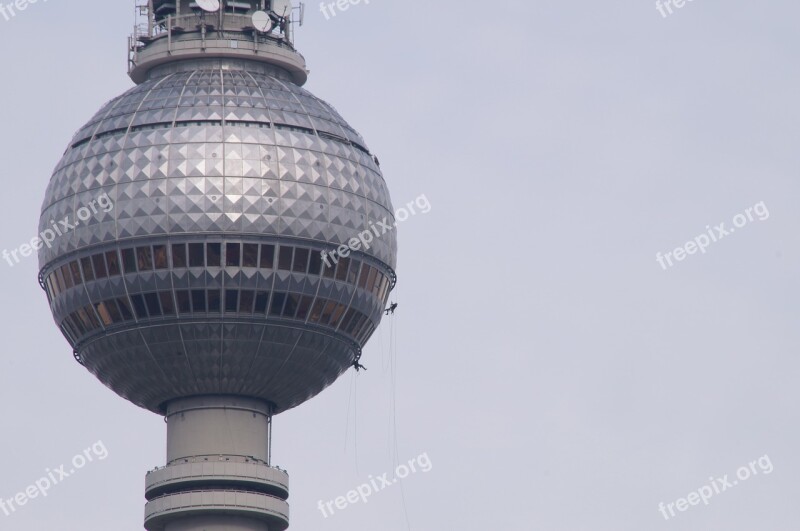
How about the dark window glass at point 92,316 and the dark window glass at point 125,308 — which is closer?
the dark window glass at point 125,308

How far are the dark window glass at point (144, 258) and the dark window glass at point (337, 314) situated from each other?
1036cm

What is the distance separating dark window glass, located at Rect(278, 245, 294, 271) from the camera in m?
152

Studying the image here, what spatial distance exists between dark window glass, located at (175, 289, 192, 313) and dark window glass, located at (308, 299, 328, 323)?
663 centimetres

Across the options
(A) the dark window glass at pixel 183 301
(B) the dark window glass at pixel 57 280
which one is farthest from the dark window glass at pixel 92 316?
(A) the dark window glass at pixel 183 301

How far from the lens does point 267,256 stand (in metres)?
152

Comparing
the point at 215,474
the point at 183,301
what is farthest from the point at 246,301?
the point at 215,474

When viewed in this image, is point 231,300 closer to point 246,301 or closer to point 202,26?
point 246,301

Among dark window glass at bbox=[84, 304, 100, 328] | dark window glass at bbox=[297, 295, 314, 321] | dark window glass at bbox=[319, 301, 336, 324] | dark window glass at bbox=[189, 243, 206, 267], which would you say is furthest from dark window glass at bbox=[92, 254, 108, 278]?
dark window glass at bbox=[319, 301, 336, 324]

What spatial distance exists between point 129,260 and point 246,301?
6.47m

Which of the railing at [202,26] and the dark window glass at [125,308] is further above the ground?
the railing at [202,26]

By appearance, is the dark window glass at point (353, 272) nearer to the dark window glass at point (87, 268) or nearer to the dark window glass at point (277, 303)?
the dark window glass at point (277, 303)

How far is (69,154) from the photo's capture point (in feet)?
518

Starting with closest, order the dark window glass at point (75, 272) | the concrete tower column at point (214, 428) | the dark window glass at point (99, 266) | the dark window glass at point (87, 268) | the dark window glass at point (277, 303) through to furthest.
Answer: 1. the dark window glass at point (277, 303)
2. the dark window glass at point (99, 266)
3. the dark window glass at point (87, 268)
4. the dark window glass at point (75, 272)
5. the concrete tower column at point (214, 428)

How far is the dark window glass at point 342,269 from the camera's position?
506ft
